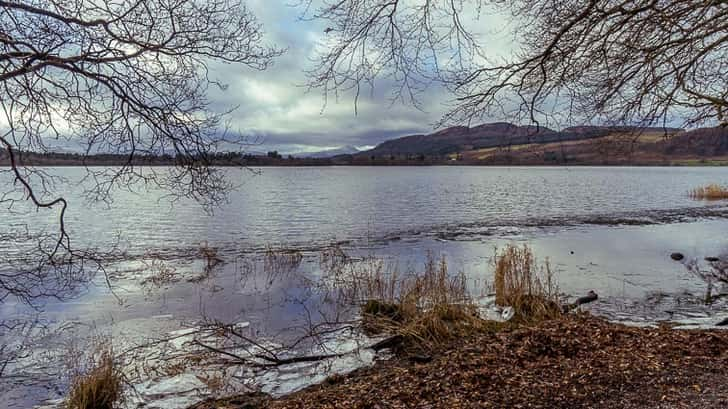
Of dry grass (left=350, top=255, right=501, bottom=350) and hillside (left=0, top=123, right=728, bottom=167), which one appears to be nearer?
hillside (left=0, top=123, right=728, bottom=167)

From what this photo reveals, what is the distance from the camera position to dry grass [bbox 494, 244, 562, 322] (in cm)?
935

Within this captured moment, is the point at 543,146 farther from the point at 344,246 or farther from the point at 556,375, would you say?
the point at 344,246

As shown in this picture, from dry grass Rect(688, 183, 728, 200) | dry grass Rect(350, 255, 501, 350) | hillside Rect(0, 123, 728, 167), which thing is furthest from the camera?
dry grass Rect(688, 183, 728, 200)

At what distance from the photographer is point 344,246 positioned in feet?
64.7

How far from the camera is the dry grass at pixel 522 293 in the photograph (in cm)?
935

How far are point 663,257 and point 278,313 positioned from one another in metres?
14.4

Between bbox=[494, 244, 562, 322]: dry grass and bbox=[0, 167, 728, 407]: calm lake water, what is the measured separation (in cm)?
161

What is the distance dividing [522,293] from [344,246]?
10.5m

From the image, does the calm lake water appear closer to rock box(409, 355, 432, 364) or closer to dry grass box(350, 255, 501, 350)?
dry grass box(350, 255, 501, 350)

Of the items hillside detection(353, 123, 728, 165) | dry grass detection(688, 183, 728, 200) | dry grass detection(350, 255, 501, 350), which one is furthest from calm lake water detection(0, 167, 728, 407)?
dry grass detection(688, 183, 728, 200)

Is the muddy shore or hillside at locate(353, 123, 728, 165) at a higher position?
hillside at locate(353, 123, 728, 165)

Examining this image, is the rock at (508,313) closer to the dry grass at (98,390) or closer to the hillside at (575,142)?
the hillside at (575,142)

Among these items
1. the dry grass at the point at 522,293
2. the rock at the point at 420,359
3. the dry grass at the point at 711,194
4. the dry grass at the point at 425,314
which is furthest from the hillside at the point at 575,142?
the dry grass at the point at 711,194

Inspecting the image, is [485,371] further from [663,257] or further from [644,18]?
[663,257]
